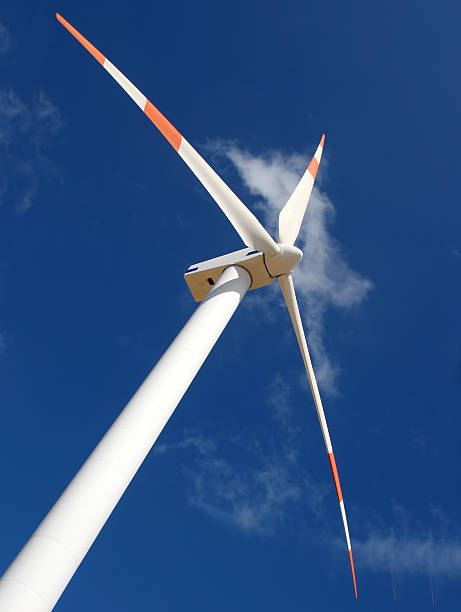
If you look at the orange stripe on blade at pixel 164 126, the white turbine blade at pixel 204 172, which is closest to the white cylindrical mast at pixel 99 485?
the white turbine blade at pixel 204 172

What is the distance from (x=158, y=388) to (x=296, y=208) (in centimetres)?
1214

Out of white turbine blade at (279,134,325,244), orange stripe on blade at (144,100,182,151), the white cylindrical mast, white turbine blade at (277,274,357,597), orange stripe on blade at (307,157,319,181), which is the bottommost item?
the white cylindrical mast

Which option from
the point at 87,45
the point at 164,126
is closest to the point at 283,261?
the point at 164,126

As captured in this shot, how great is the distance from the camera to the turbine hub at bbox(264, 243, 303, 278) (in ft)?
56.3

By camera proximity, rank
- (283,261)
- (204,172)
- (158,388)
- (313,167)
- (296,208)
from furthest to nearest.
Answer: (313,167)
(296,208)
(283,261)
(204,172)
(158,388)

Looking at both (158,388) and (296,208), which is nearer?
(158,388)

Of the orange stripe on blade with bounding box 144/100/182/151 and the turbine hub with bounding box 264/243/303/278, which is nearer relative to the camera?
the orange stripe on blade with bounding box 144/100/182/151

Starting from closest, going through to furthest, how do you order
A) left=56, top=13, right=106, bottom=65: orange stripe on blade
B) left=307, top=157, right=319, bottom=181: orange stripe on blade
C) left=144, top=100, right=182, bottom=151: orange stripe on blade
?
left=144, top=100, right=182, bottom=151: orange stripe on blade < left=56, top=13, right=106, bottom=65: orange stripe on blade < left=307, top=157, right=319, bottom=181: orange stripe on blade

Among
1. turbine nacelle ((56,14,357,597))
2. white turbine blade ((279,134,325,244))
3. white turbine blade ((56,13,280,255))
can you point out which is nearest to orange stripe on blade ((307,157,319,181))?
white turbine blade ((279,134,325,244))

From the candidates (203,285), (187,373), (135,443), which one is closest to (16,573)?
(135,443)

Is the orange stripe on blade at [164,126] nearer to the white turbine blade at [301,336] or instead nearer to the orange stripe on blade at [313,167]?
the white turbine blade at [301,336]

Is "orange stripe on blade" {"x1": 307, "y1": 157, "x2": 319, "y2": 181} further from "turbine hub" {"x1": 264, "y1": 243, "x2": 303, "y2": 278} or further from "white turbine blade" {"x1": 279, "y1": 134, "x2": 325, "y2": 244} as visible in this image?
"turbine hub" {"x1": 264, "y1": 243, "x2": 303, "y2": 278}

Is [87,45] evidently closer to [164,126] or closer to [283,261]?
[164,126]

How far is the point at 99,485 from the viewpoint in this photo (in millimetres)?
8812
